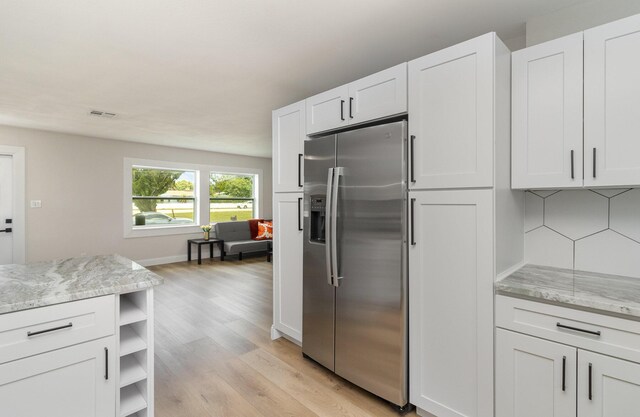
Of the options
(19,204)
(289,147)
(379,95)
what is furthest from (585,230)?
(19,204)

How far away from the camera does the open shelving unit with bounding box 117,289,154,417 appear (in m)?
1.68

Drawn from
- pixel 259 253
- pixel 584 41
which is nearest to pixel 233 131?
pixel 259 253

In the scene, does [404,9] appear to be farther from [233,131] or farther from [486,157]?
[233,131]

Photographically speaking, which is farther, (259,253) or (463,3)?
(259,253)

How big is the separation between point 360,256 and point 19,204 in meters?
5.73

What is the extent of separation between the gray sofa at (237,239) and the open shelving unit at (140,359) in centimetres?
510

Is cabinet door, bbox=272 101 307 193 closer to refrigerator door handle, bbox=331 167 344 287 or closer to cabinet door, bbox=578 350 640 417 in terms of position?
refrigerator door handle, bbox=331 167 344 287

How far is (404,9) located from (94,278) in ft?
7.75

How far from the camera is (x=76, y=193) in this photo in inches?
217

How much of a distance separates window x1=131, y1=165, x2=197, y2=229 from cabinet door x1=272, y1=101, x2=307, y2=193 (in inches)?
181

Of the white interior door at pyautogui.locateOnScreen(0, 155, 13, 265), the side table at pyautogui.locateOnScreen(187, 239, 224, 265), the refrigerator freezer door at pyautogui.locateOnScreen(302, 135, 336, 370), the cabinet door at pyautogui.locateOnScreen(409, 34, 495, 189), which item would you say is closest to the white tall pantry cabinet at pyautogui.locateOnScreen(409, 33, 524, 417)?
the cabinet door at pyautogui.locateOnScreen(409, 34, 495, 189)

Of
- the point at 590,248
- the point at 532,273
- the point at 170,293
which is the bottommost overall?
the point at 170,293

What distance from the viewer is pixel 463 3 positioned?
192cm

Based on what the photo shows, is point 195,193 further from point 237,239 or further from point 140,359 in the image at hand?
point 140,359
